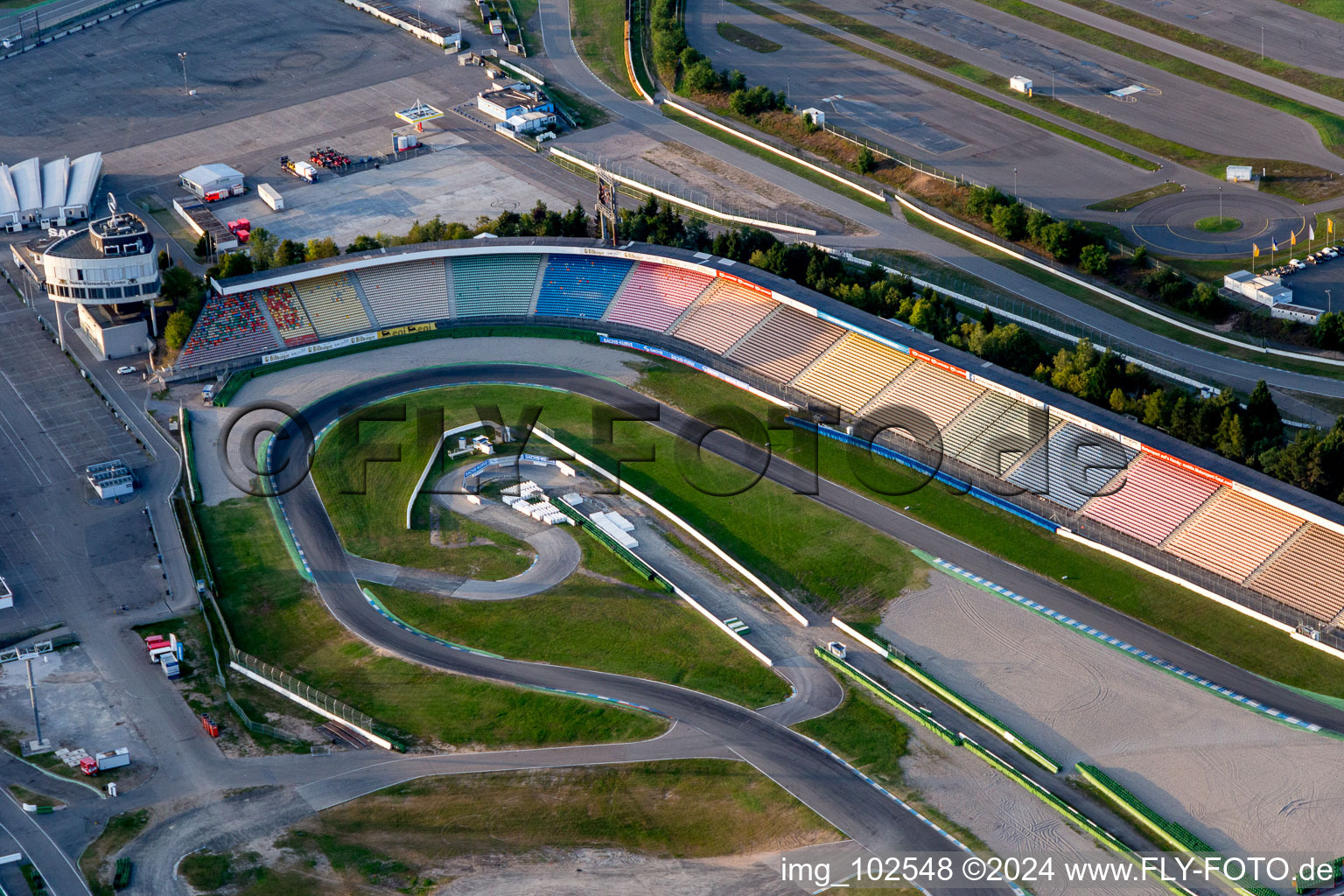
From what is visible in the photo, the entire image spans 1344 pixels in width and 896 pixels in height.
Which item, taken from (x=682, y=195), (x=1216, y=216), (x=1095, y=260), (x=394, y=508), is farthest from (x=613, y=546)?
(x=1216, y=216)

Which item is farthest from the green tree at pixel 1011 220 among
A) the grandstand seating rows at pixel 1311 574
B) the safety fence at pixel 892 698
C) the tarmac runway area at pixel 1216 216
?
the safety fence at pixel 892 698

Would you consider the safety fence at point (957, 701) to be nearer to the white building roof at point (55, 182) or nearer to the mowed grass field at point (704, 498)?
the mowed grass field at point (704, 498)

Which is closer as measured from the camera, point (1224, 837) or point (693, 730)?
point (1224, 837)

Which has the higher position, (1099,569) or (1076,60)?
(1076,60)

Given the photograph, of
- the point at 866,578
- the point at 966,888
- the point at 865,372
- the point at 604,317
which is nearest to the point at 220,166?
the point at 604,317

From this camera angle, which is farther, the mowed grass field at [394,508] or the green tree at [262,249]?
the green tree at [262,249]

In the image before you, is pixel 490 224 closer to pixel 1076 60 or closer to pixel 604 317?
pixel 604 317
